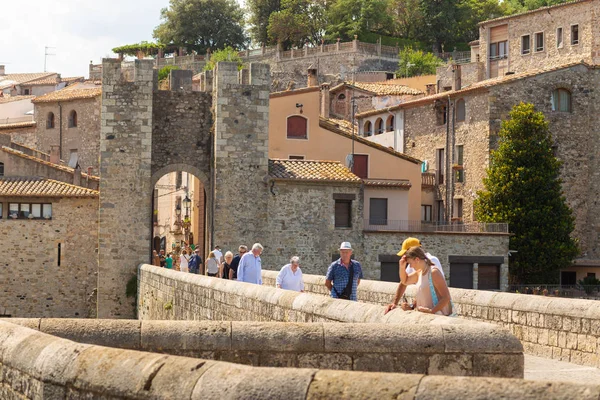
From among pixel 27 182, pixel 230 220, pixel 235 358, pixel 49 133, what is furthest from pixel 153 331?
pixel 49 133

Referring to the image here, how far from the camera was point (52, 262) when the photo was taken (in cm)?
4334

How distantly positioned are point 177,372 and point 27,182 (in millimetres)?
40727

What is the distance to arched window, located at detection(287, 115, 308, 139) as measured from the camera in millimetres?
49438

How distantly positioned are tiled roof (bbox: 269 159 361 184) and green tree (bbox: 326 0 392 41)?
6359 cm

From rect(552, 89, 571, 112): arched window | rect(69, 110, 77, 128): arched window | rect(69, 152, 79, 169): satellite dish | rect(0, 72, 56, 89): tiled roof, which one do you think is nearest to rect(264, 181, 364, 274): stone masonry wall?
rect(552, 89, 571, 112): arched window

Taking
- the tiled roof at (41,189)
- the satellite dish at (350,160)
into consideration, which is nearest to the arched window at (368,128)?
the satellite dish at (350,160)

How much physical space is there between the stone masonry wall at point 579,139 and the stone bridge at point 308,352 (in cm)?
3799

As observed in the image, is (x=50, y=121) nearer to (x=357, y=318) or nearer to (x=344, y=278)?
(x=344, y=278)

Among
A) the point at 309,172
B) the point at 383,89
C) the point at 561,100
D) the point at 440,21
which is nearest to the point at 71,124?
the point at 383,89

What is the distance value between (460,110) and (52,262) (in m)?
20.7

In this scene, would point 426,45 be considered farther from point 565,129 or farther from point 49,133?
point 565,129

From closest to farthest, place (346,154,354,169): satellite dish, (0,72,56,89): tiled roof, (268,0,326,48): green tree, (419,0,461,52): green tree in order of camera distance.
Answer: (346,154,354,169): satellite dish < (419,0,461,52): green tree < (0,72,56,89): tiled roof < (268,0,326,48): green tree

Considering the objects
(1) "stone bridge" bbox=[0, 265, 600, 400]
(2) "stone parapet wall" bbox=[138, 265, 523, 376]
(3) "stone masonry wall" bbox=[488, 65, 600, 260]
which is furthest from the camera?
(3) "stone masonry wall" bbox=[488, 65, 600, 260]

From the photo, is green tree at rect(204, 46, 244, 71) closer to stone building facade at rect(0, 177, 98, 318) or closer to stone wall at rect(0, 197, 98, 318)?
stone building facade at rect(0, 177, 98, 318)
